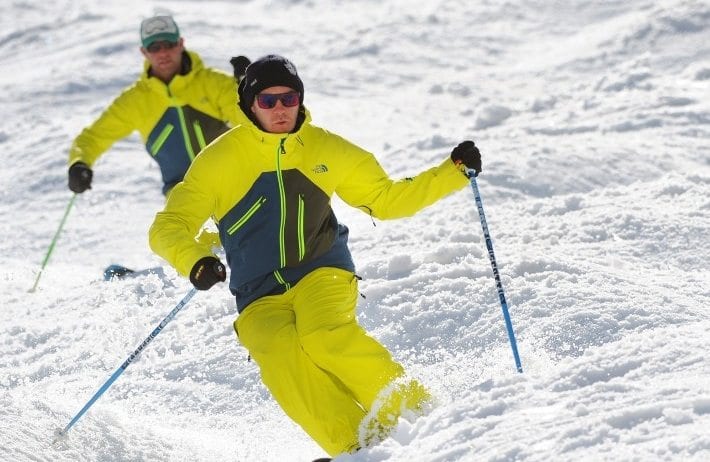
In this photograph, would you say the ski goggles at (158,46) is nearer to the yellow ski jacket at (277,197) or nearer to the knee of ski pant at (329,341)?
the yellow ski jacket at (277,197)

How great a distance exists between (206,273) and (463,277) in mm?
2361

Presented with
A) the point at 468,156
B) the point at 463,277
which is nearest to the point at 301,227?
the point at 468,156

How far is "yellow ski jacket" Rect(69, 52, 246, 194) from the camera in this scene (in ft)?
25.6

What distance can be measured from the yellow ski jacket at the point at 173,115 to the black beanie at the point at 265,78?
329cm

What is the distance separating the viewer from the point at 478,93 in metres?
14.2

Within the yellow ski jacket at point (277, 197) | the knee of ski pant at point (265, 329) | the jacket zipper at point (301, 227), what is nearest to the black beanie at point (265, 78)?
the yellow ski jacket at point (277, 197)

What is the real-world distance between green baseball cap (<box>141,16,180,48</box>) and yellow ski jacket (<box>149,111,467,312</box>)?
3453 millimetres

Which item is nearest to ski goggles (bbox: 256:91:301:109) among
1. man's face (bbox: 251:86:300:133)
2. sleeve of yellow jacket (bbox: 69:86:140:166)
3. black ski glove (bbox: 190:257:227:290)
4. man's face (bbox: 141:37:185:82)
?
man's face (bbox: 251:86:300:133)

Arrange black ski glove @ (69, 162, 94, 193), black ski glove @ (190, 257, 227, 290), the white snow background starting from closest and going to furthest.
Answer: the white snow background < black ski glove @ (190, 257, 227, 290) < black ski glove @ (69, 162, 94, 193)

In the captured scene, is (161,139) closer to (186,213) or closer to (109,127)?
(109,127)

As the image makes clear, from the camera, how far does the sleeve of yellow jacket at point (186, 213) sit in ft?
14.0

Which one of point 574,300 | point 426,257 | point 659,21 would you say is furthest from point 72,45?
point 574,300

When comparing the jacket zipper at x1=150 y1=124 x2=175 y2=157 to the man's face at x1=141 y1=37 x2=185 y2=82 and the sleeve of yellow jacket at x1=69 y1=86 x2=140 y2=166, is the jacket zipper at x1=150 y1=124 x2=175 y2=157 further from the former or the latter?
the man's face at x1=141 y1=37 x2=185 y2=82

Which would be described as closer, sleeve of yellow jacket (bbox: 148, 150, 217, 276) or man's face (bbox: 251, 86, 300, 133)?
Result: sleeve of yellow jacket (bbox: 148, 150, 217, 276)
